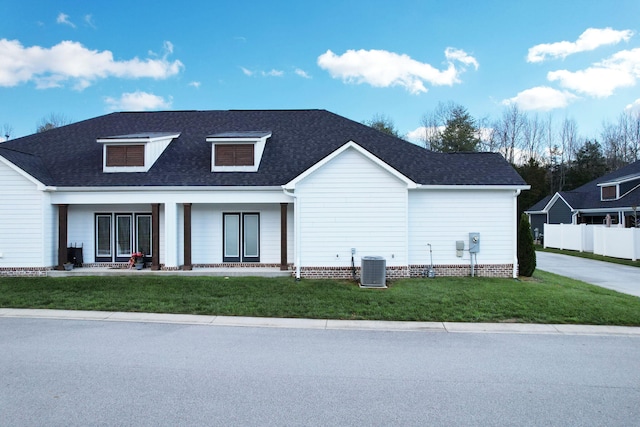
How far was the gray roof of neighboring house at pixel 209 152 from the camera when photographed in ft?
49.4

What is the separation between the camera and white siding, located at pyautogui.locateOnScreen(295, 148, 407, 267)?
1382cm

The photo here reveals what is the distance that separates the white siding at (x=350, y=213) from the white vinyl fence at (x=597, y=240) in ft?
46.3

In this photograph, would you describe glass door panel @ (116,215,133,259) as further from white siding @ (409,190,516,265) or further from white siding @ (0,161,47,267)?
white siding @ (409,190,516,265)

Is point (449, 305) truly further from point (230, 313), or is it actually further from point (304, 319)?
point (230, 313)

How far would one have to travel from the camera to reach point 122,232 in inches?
634

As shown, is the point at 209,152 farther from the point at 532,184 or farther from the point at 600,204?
the point at 532,184

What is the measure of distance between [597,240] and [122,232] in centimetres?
2435

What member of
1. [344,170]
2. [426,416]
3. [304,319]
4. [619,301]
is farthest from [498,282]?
[426,416]

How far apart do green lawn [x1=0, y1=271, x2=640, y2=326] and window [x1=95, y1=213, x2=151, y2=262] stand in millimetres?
2424

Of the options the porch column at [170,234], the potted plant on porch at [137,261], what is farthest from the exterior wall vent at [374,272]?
the potted plant on porch at [137,261]

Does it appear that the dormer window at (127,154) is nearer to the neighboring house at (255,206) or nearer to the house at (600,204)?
the neighboring house at (255,206)

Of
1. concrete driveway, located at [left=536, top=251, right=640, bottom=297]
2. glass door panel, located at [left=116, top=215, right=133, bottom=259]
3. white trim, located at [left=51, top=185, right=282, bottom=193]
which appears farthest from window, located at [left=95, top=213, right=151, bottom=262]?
concrete driveway, located at [left=536, top=251, right=640, bottom=297]

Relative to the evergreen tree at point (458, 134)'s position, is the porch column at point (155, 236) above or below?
below

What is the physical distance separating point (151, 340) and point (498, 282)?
1023 cm
